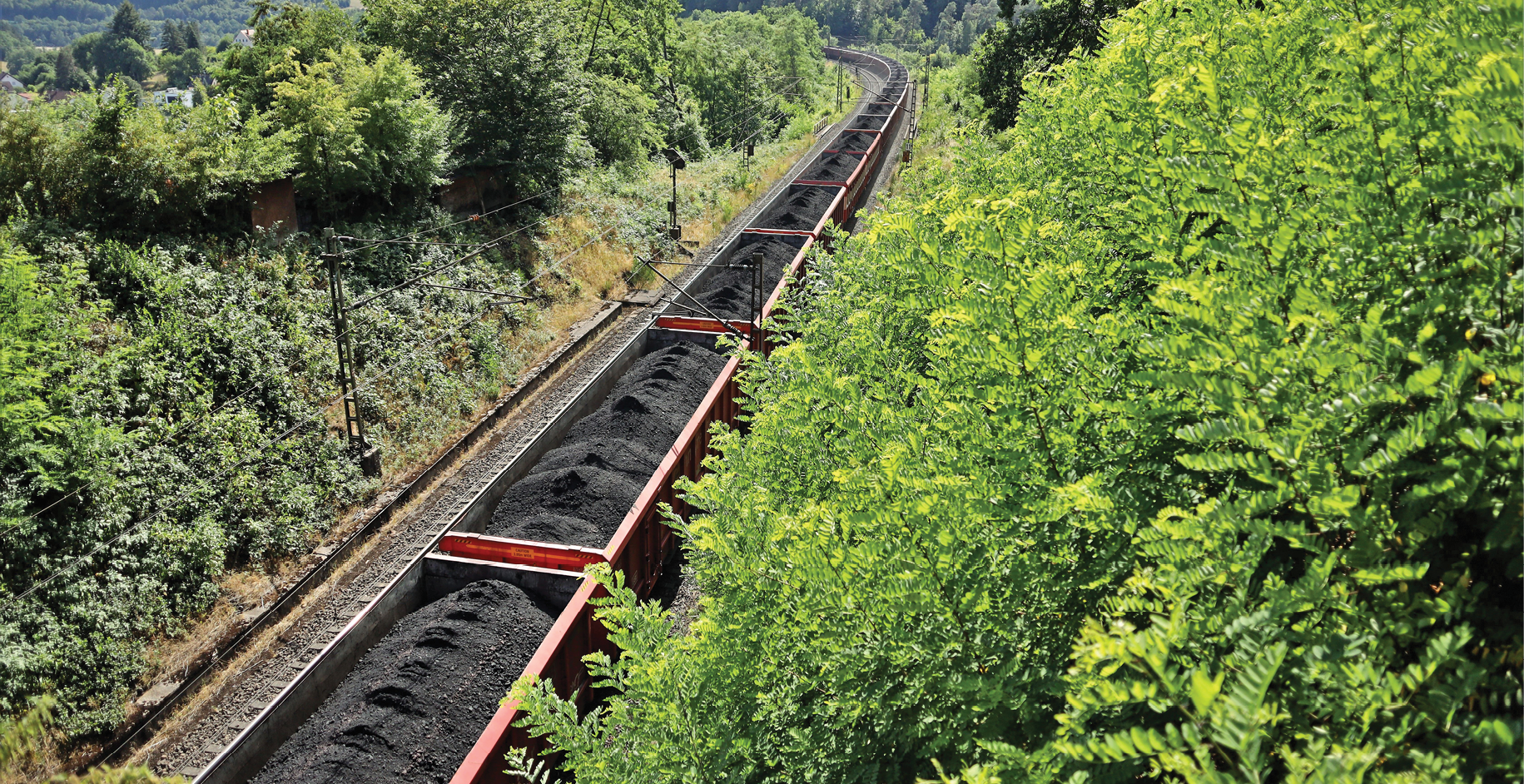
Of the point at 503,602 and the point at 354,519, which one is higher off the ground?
the point at 503,602

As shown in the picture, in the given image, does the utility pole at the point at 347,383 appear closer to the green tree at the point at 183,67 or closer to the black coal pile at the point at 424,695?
the black coal pile at the point at 424,695

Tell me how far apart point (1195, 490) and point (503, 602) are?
840 cm

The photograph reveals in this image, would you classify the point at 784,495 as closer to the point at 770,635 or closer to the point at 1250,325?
the point at 770,635

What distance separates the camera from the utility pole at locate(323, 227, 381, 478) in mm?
15070

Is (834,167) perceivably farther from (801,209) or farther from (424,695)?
(424,695)

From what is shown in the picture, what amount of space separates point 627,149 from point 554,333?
1453 centimetres

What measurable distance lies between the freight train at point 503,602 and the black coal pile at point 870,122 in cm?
3724

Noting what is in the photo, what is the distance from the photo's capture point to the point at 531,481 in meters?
13.3

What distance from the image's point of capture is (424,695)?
9000 millimetres

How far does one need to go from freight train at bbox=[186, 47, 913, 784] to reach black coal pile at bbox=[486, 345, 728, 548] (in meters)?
0.03

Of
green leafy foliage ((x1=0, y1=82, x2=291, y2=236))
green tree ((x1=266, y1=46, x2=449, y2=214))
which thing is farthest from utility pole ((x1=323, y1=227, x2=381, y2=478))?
green tree ((x1=266, y1=46, x2=449, y2=214))

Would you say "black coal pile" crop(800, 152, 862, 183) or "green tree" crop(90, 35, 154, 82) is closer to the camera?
"black coal pile" crop(800, 152, 862, 183)

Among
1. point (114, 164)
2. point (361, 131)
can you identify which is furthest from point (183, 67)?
point (114, 164)

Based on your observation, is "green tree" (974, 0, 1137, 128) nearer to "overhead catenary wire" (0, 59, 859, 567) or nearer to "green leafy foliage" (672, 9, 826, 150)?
"overhead catenary wire" (0, 59, 859, 567)
